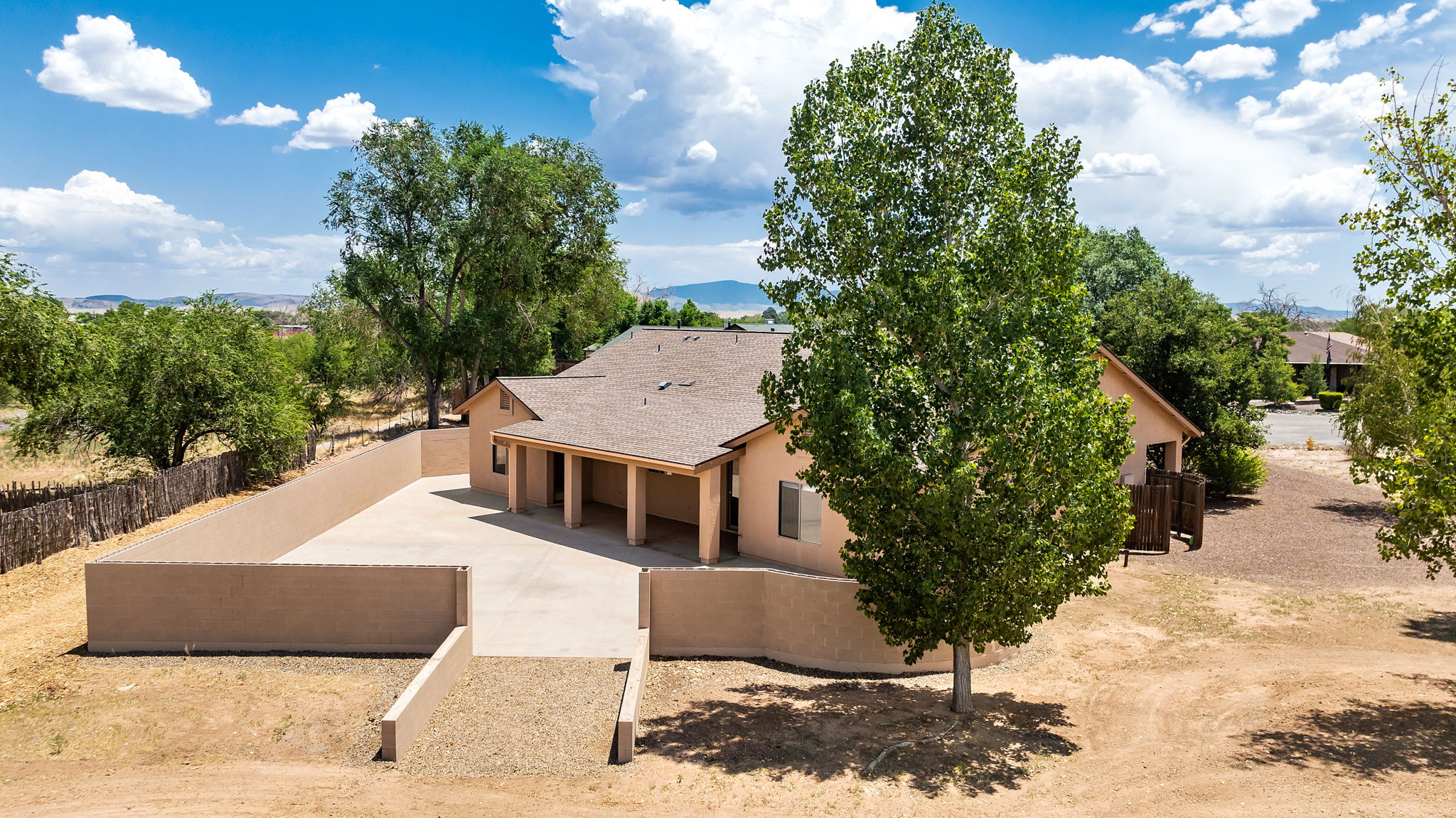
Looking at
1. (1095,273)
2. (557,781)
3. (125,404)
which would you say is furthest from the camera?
(1095,273)

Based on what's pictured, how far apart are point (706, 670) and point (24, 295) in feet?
62.7

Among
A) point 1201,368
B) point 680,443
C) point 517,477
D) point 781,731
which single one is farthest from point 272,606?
point 1201,368

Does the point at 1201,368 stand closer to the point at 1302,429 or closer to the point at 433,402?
the point at 1302,429

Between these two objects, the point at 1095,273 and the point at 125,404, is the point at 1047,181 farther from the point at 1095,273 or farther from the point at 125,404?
the point at 1095,273

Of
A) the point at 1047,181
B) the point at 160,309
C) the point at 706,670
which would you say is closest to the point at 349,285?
the point at 160,309

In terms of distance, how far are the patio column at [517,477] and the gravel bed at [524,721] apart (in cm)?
1076

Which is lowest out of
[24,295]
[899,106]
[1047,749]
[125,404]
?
[1047,749]

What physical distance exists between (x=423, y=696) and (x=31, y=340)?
1627cm

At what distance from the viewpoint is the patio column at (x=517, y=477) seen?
23.3 m

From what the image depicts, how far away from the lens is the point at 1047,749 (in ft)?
33.6

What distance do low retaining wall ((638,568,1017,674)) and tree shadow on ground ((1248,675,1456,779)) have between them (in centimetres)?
416

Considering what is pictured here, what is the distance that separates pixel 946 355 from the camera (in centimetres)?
1070

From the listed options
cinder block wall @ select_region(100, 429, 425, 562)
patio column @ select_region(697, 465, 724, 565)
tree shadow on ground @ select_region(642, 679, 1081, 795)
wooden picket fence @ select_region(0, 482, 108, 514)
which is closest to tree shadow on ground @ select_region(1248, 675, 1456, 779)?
tree shadow on ground @ select_region(642, 679, 1081, 795)

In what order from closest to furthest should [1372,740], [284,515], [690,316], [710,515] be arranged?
[1372,740]
[710,515]
[284,515]
[690,316]
